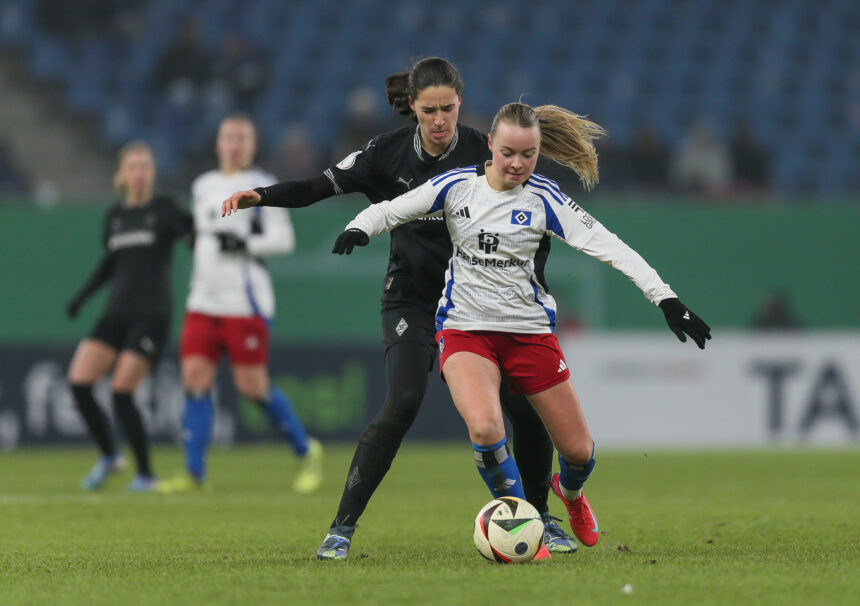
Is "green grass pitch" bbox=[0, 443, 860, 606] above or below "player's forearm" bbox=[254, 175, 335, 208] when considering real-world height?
below

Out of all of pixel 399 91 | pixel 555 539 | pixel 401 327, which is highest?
pixel 399 91

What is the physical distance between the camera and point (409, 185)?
6.44m

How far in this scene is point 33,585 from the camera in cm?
532

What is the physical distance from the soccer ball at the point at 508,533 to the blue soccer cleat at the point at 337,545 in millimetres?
587

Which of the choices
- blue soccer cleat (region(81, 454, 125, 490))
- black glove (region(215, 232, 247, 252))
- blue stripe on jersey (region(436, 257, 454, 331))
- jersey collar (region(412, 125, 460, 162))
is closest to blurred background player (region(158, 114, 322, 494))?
black glove (region(215, 232, 247, 252))

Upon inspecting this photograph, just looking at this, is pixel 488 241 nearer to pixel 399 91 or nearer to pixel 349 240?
pixel 349 240

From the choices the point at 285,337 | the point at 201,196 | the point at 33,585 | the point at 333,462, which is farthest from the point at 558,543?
the point at 285,337

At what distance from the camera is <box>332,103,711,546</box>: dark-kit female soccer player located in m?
5.96

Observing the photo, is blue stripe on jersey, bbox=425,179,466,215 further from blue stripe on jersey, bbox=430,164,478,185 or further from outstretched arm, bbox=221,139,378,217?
outstretched arm, bbox=221,139,378,217

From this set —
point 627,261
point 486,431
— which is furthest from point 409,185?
point 486,431

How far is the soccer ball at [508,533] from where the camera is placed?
5789 millimetres

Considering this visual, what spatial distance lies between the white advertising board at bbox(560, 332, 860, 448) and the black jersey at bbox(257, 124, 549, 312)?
936 centimetres

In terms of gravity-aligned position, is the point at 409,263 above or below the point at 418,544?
above

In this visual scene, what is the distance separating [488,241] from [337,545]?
4.78 ft
